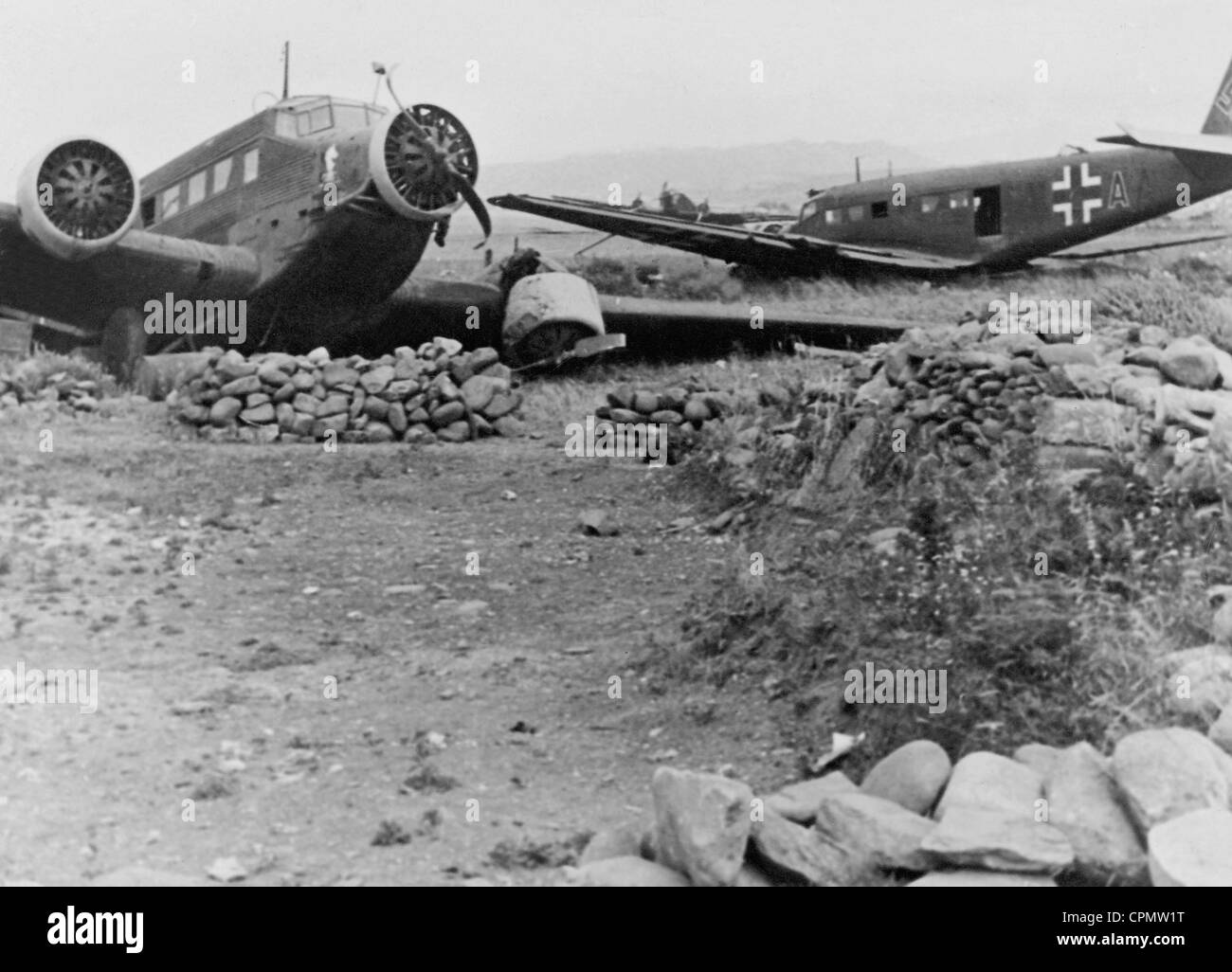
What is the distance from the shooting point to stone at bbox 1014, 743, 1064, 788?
15.1 ft

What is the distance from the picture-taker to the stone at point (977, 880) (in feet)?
13.0

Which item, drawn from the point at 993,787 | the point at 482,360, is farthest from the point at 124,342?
the point at 993,787

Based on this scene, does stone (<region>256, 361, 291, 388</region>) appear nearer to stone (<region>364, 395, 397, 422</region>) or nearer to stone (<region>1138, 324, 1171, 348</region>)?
stone (<region>364, 395, 397, 422</region>)

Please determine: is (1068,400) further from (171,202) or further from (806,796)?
(171,202)

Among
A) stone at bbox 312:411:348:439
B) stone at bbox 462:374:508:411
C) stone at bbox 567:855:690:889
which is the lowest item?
stone at bbox 567:855:690:889

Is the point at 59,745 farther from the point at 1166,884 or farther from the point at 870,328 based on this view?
the point at 870,328

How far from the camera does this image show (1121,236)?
19.9 metres

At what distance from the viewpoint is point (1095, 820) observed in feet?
13.9

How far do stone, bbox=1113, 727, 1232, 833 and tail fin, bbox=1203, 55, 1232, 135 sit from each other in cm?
1032

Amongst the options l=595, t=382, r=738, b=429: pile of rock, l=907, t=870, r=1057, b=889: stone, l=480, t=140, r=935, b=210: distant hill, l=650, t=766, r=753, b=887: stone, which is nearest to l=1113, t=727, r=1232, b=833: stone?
l=907, t=870, r=1057, b=889: stone

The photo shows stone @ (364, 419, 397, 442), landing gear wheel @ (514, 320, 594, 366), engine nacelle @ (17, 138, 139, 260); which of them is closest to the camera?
stone @ (364, 419, 397, 442)

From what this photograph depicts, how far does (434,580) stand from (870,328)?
785cm

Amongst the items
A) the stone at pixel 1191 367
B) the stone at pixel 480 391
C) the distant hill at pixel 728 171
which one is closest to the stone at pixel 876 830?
the stone at pixel 1191 367

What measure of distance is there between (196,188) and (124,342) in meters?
2.48
